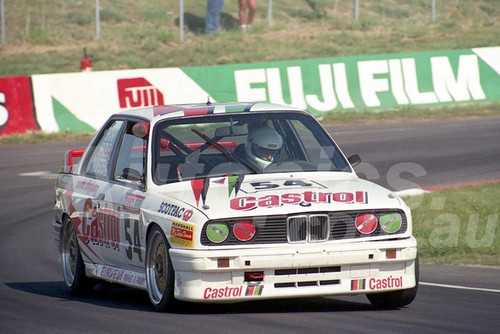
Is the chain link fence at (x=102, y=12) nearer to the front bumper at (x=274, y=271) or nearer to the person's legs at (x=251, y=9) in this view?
the person's legs at (x=251, y=9)

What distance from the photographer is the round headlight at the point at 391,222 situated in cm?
812

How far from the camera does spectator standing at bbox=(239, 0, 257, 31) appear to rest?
39594 mm

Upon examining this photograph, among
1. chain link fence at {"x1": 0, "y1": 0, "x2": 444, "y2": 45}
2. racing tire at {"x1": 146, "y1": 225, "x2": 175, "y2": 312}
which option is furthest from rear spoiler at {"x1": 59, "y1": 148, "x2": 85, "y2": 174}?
chain link fence at {"x1": 0, "y1": 0, "x2": 444, "y2": 45}

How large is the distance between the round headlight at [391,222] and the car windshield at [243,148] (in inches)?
43.1

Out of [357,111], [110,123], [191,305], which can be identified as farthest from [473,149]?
[191,305]

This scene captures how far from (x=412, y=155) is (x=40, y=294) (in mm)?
12205

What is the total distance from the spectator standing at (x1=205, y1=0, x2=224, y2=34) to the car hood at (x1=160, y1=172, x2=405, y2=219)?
30.9 m

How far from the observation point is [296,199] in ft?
26.5

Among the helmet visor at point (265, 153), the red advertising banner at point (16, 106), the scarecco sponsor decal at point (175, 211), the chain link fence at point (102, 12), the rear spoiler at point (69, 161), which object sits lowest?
the red advertising banner at point (16, 106)

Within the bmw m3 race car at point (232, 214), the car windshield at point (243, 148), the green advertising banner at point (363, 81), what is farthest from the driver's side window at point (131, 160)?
the green advertising banner at point (363, 81)

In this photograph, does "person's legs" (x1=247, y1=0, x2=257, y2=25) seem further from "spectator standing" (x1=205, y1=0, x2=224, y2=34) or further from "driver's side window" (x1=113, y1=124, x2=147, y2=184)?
"driver's side window" (x1=113, y1=124, x2=147, y2=184)

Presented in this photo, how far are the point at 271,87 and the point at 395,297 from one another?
63.5ft

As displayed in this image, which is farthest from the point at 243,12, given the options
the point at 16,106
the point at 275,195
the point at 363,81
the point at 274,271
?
the point at 274,271

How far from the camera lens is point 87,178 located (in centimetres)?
1010
